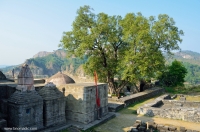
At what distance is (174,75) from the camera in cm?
3431

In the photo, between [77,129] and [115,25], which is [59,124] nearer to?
[77,129]

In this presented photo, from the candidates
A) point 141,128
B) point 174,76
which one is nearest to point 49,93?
point 141,128

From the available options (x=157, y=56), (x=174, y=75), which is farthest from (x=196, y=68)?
(x=157, y=56)

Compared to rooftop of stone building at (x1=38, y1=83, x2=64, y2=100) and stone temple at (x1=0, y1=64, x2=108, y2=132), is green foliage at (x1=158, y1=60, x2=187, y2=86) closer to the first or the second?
stone temple at (x1=0, y1=64, x2=108, y2=132)

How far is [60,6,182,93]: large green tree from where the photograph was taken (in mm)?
20984

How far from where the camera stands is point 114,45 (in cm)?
2319

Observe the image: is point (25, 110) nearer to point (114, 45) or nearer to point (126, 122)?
point (126, 122)

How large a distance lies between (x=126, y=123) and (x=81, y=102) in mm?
3824

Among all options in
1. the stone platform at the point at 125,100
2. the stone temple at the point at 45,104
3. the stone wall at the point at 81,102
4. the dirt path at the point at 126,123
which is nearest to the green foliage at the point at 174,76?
the stone platform at the point at 125,100

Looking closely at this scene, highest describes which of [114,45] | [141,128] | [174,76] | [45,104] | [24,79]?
[114,45]

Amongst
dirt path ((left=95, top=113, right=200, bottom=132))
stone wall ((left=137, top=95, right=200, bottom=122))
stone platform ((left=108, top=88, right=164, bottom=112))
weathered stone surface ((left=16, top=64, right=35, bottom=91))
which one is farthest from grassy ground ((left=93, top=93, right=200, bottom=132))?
weathered stone surface ((left=16, top=64, right=35, bottom=91))

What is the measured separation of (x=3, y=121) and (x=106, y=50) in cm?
1533

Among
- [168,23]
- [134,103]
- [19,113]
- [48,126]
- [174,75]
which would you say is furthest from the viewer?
[174,75]

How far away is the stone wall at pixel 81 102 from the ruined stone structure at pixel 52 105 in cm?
100
